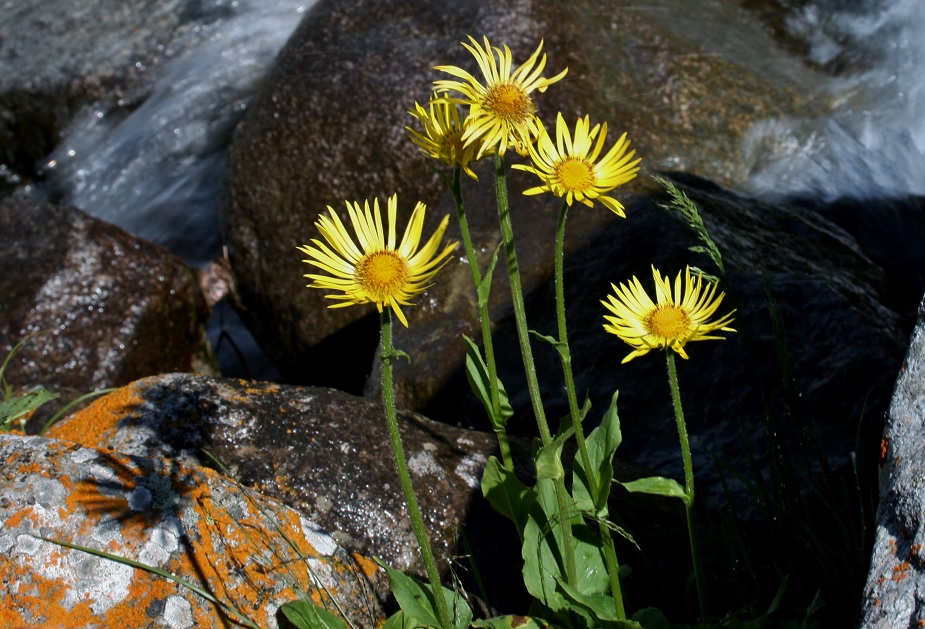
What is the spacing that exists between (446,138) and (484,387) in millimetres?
550

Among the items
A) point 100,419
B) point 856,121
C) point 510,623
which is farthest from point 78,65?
point 510,623

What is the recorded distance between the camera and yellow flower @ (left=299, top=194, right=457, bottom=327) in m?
1.70

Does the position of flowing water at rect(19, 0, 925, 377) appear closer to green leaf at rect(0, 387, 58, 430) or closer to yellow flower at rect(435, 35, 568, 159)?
green leaf at rect(0, 387, 58, 430)

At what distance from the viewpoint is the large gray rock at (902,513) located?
1620 millimetres

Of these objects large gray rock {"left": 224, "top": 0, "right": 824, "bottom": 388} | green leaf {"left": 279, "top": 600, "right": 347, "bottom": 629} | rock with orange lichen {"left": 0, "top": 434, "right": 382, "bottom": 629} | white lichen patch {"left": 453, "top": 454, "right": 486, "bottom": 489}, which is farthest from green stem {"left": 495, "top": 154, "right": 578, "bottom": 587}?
large gray rock {"left": 224, "top": 0, "right": 824, "bottom": 388}

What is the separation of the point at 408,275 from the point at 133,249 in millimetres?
4386

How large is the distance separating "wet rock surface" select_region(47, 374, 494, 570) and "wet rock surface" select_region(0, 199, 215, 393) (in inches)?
101

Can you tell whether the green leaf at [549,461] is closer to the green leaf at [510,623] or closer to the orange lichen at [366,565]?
the green leaf at [510,623]

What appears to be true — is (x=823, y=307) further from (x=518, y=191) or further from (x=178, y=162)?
(x=178, y=162)

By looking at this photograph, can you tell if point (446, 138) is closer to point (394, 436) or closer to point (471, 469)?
point (394, 436)

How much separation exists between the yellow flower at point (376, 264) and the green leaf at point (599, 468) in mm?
478

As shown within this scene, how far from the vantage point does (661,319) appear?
1.95m

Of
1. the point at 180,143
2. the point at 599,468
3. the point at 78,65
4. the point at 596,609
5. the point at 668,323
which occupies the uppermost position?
the point at 668,323

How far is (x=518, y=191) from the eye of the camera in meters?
4.30
